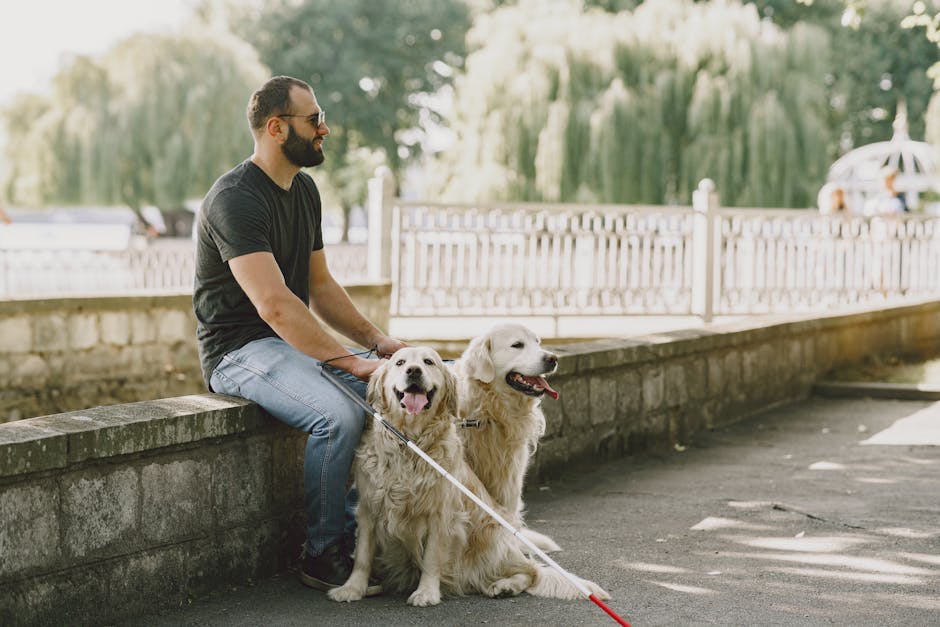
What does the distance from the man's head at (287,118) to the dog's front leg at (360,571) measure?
1562mm

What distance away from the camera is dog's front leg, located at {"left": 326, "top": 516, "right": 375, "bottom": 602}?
4.90 m

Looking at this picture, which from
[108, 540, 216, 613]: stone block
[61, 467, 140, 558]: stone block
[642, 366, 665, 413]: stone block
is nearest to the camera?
[61, 467, 140, 558]: stone block

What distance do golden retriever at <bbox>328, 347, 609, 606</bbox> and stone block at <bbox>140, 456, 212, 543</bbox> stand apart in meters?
0.61

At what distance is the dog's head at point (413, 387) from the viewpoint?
4703mm

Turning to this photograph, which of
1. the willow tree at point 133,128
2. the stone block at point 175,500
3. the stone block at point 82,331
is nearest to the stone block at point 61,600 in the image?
the stone block at point 175,500

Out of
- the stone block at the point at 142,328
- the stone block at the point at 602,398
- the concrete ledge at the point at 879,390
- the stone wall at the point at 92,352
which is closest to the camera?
the stone block at the point at 602,398

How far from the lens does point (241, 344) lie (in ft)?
17.4

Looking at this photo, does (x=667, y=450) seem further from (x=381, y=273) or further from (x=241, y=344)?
(x=381, y=273)

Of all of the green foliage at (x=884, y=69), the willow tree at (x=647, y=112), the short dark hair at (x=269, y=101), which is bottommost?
the short dark hair at (x=269, y=101)

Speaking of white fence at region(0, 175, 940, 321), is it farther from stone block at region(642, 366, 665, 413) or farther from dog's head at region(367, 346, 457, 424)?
dog's head at region(367, 346, 457, 424)

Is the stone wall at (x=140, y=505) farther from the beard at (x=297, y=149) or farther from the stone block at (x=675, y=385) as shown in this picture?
the stone block at (x=675, y=385)

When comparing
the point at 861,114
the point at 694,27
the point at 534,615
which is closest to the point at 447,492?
the point at 534,615

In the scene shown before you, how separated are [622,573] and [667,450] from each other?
3764 mm

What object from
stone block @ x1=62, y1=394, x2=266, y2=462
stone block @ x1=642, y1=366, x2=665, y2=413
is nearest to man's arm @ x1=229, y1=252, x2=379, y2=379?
stone block @ x1=62, y1=394, x2=266, y2=462
